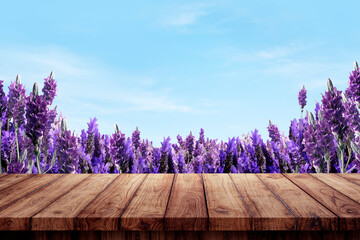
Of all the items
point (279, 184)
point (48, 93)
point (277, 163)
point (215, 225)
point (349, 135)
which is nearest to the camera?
point (215, 225)

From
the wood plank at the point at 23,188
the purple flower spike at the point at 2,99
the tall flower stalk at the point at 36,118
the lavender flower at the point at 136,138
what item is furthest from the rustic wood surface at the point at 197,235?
the lavender flower at the point at 136,138

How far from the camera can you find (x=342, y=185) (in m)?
3.04

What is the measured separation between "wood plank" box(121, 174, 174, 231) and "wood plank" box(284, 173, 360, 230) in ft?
3.41

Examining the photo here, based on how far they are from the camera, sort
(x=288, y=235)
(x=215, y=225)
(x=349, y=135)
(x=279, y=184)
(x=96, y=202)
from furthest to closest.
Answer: (x=349, y=135), (x=279, y=184), (x=96, y=202), (x=288, y=235), (x=215, y=225)

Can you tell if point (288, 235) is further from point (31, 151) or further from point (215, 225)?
point (31, 151)

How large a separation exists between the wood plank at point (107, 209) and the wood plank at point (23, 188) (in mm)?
595

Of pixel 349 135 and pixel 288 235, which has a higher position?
pixel 349 135

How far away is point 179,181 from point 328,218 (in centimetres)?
135

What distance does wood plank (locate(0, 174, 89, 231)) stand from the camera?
7.05 feet

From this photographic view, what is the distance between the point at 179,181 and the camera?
3.16 metres

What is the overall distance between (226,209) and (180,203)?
12.5 inches

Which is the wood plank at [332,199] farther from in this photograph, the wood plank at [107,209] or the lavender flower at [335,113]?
the wood plank at [107,209]

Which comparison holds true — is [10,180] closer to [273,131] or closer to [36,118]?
[36,118]

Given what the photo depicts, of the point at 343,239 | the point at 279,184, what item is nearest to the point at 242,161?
the point at 279,184
